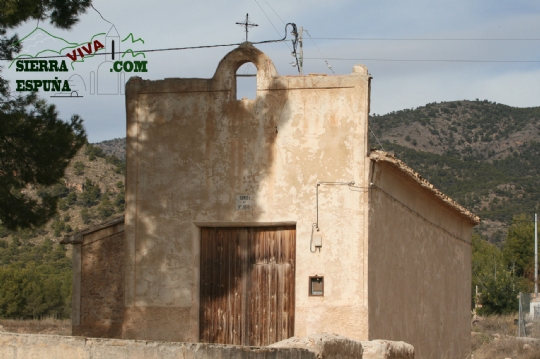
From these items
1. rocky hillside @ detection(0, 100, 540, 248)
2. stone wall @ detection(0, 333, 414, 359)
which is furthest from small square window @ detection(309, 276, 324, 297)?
rocky hillside @ detection(0, 100, 540, 248)

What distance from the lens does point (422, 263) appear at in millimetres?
17266

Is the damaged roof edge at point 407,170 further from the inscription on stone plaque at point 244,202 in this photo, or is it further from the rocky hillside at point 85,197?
the rocky hillside at point 85,197

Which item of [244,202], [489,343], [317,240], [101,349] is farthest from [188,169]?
[489,343]

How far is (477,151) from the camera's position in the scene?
78312 millimetres

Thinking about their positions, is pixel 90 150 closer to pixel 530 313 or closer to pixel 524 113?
pixel 530 313

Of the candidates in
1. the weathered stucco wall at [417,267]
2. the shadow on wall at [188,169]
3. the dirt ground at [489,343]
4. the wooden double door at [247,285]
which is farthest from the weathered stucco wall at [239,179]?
the dirt ground at [489,343]

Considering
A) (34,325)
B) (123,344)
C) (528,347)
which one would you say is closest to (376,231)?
(123,344)

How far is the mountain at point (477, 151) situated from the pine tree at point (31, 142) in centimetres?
5119

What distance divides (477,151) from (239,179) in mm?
68434

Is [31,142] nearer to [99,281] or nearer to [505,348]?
[99,281]

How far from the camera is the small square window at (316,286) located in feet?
41.9

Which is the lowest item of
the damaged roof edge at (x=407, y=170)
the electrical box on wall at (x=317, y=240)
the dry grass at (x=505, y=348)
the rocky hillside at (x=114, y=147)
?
the dry grass at (x=505, y=348)

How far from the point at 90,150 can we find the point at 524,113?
5115cm

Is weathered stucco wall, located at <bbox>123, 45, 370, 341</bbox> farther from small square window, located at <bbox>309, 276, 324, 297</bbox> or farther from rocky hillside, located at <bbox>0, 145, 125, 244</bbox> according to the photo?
rocky hillside, located at <bbox>0, 145, 125, 244</bbox>
